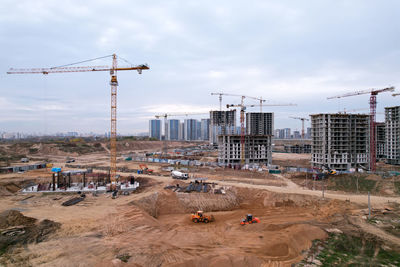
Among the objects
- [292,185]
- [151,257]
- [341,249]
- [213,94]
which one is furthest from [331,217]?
[213,94]

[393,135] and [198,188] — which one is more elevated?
[393,135]

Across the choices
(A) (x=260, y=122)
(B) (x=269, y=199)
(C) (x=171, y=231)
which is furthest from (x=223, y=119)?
(C) (x=171, y=231)

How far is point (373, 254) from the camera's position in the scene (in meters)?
18.0

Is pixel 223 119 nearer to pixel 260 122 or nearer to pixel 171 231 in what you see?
pixel 260 122

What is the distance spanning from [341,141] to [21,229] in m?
65.3

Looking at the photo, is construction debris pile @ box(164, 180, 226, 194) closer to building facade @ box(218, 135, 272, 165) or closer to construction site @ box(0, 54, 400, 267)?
construction site @ box(0, 54, 400, 267)

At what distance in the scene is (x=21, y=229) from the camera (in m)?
21.0

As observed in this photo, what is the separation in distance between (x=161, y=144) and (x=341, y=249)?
144 metres

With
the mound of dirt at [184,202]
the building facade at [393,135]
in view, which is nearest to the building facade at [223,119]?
the building facade at [393,135]

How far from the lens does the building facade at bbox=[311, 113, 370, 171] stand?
189 ft

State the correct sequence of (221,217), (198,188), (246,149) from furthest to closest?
1. (246,149)
2. (198,188)
3. (221,217)

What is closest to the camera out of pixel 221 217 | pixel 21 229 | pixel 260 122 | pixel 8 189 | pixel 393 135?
pixel 21 229

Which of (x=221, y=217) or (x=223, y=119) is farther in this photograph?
(x=223, y=119)

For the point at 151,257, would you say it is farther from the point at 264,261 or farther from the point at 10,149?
the point at 10,149
